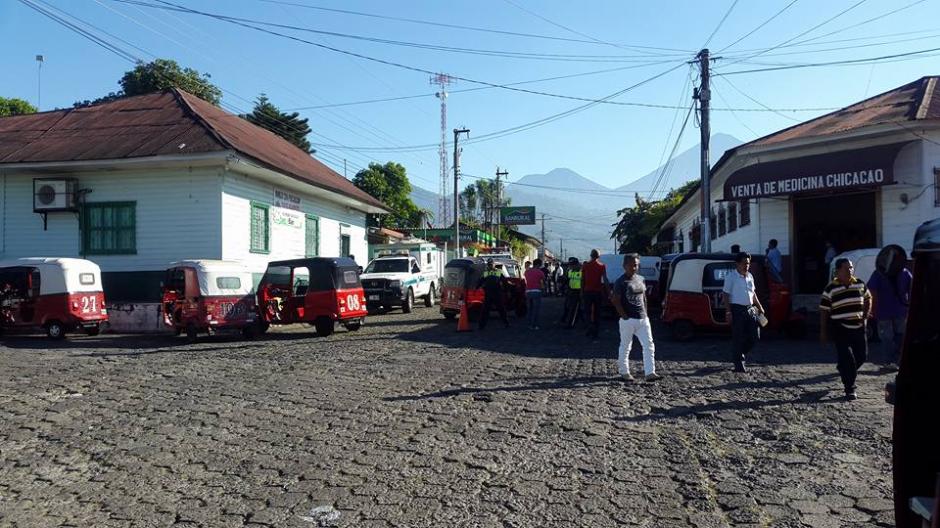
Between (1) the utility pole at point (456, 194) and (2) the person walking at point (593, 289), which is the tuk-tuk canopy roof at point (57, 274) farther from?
(1) the utility pole at point (456, 194)

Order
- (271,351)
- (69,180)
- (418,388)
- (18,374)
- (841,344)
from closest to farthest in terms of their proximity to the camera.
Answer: (841,344), (418,388), (18,374), (271,351), (69,180)

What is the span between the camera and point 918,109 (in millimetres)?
16781

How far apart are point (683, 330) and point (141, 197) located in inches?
593

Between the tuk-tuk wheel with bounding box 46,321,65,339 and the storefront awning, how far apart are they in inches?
689

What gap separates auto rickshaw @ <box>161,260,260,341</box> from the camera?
50.9 ft

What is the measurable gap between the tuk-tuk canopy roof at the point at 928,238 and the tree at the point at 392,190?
163ft

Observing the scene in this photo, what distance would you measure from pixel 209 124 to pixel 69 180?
4.18 m

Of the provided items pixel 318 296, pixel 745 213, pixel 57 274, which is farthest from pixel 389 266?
pixel 745 213

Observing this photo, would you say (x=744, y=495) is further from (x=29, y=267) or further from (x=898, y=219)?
(x=29, y=267)

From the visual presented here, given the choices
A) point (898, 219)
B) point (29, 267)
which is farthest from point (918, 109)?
point (29, 267)

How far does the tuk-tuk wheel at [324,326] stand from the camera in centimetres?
1616

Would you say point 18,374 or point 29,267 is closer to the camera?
point 18,374

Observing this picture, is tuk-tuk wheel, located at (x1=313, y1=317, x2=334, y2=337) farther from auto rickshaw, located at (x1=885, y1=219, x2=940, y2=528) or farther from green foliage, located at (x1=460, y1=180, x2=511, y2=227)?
green foliage, located at (x1=460, y1=180, x2=511, y2=227)

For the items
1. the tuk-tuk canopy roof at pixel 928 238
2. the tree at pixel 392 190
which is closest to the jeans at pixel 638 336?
the tuk-tuk canopy roof at pixel 928 238
